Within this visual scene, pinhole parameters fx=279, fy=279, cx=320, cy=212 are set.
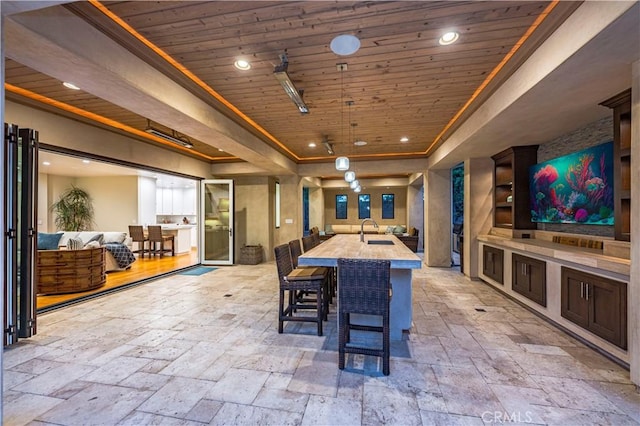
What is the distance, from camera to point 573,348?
2.74 metres

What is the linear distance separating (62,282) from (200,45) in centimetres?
472

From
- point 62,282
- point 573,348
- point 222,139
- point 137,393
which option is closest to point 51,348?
point 137,393

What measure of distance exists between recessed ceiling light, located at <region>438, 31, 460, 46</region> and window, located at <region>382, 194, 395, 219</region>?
9.70 metres

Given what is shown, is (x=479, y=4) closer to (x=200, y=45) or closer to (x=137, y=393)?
(x=200, y=45)

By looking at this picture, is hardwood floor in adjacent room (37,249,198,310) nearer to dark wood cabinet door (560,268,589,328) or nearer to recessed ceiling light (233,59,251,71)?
recessed ceiling light (233,59,251,71)

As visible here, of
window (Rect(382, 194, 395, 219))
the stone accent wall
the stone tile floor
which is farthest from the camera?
window (Rect(382, 194, 395, 219))

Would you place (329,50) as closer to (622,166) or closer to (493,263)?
(622,166)

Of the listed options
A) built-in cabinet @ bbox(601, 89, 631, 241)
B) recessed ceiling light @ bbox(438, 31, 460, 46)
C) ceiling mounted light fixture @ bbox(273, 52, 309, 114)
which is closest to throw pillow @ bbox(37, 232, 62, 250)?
ceiling mounted light fixture @ bbox(273, 52, 309, 114)

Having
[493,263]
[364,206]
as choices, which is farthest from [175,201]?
[493,263]

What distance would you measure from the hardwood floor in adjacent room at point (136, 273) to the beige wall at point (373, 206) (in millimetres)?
5930

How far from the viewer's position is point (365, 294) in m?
2.32

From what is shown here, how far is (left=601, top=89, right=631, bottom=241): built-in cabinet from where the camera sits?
2604 mm

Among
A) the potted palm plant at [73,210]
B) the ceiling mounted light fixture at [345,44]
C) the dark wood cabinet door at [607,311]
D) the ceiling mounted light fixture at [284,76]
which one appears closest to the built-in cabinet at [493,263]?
the dark wood cabinet door at [607,311]

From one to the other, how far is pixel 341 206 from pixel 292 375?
10.3m
